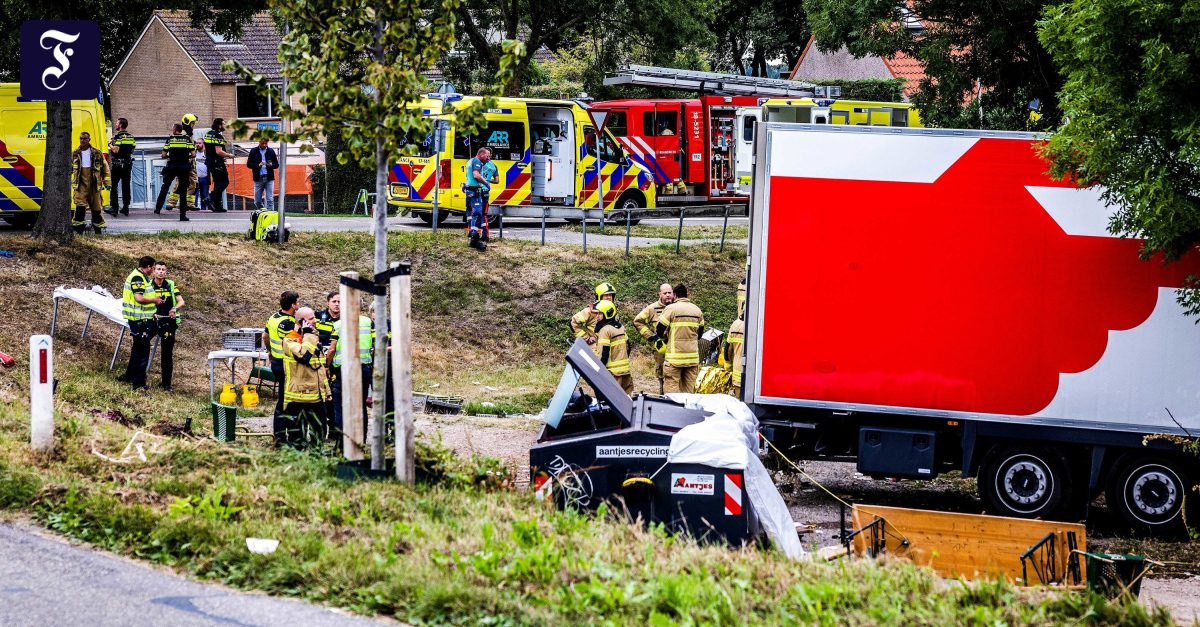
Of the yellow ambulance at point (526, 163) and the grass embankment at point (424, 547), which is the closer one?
the grass embankment at point (424, 547)

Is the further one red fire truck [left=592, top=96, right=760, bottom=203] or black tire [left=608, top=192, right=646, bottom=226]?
red fire truck [left=592, top=96, right=760, bottom=203]

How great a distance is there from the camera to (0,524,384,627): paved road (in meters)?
6.32

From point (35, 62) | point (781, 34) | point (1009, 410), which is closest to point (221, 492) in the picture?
point (1009, 410)

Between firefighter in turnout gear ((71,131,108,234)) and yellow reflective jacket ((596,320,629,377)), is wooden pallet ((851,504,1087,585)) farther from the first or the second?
firefighter in turnout gear ((71,131,108,234))

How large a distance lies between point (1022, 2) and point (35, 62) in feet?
44.8

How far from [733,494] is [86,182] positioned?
15.1 metres

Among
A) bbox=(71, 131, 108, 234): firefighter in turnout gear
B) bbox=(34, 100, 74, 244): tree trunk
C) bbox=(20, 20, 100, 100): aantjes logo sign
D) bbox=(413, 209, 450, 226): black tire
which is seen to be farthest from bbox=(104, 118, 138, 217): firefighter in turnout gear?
bbox=(20, 20, 100, 100): aantjes logo sign

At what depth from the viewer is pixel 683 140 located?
2873 cm

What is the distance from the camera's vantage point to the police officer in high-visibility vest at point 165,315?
1445 cm

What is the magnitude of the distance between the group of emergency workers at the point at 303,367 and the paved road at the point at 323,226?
976 centimetres

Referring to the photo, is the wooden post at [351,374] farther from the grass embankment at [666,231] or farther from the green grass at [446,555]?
the grass embankment at [666,231]

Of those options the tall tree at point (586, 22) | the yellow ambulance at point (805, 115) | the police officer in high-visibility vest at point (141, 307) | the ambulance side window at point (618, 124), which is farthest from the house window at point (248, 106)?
the police officer in high-visibility vest at point (141, 307)

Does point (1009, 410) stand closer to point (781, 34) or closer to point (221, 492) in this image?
point (221, 492)

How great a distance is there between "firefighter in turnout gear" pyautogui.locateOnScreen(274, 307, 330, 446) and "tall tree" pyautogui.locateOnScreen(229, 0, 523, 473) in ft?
8.80
